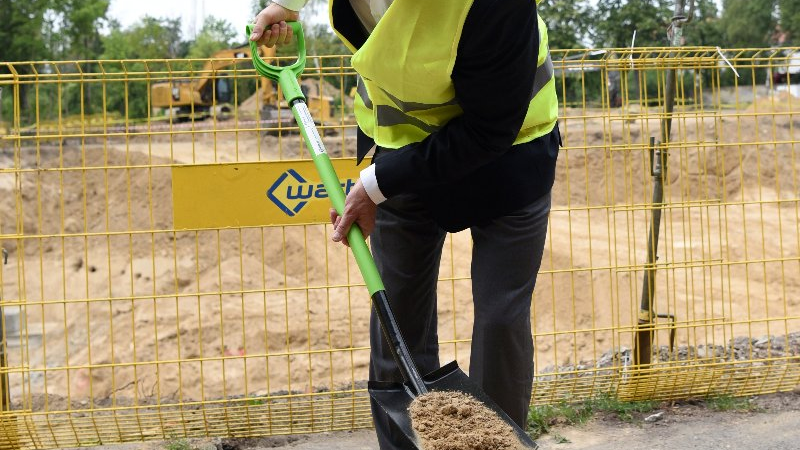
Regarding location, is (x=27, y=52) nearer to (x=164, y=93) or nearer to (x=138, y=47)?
(x=138, y=47)

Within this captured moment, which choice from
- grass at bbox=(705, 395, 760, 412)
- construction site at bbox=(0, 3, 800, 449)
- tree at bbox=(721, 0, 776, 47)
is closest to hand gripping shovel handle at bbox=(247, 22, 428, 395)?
construction site at bbox=(0, 3, 800, 449)

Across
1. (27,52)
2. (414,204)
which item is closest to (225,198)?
(414,204)

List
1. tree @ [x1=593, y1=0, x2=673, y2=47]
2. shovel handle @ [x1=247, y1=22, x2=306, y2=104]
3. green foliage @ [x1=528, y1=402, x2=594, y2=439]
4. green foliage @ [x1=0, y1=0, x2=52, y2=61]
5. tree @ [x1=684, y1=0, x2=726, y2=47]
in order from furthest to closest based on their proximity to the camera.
A: 1. tree @ [x1=684, y1=0, x2=726, y2=47]
2. green foliage @ [x1=0, y1=0, x2=52, y2=61]
3. tree @ [x1=593, y1=0, x2=673, y2=47]
4. green foliage @ [x1=528, y1=402, x2=594, y2=439]
5. shovel handle @ [x1=247, y1=22, x2=306, y2=104]

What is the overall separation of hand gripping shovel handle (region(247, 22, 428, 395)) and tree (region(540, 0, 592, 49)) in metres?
32.0

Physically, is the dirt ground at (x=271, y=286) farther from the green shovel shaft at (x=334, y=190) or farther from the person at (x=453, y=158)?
the green shovel shaft at (x=334, y=190)

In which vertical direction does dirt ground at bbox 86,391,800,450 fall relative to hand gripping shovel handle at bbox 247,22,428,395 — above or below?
below

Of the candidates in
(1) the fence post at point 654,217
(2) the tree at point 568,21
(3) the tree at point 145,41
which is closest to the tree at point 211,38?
(3) the tree at point 145,41

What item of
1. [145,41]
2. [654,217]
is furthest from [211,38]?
[654,217]

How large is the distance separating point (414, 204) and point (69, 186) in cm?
1671

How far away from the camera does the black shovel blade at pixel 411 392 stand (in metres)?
2.34

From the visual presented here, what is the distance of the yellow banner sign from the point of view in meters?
4.13

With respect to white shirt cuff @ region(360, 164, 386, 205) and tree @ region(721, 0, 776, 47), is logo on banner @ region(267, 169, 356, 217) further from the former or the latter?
tree @ region(721, 0, 776, 47)

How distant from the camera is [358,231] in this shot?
2502 millimetres

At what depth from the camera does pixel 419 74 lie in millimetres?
2252
